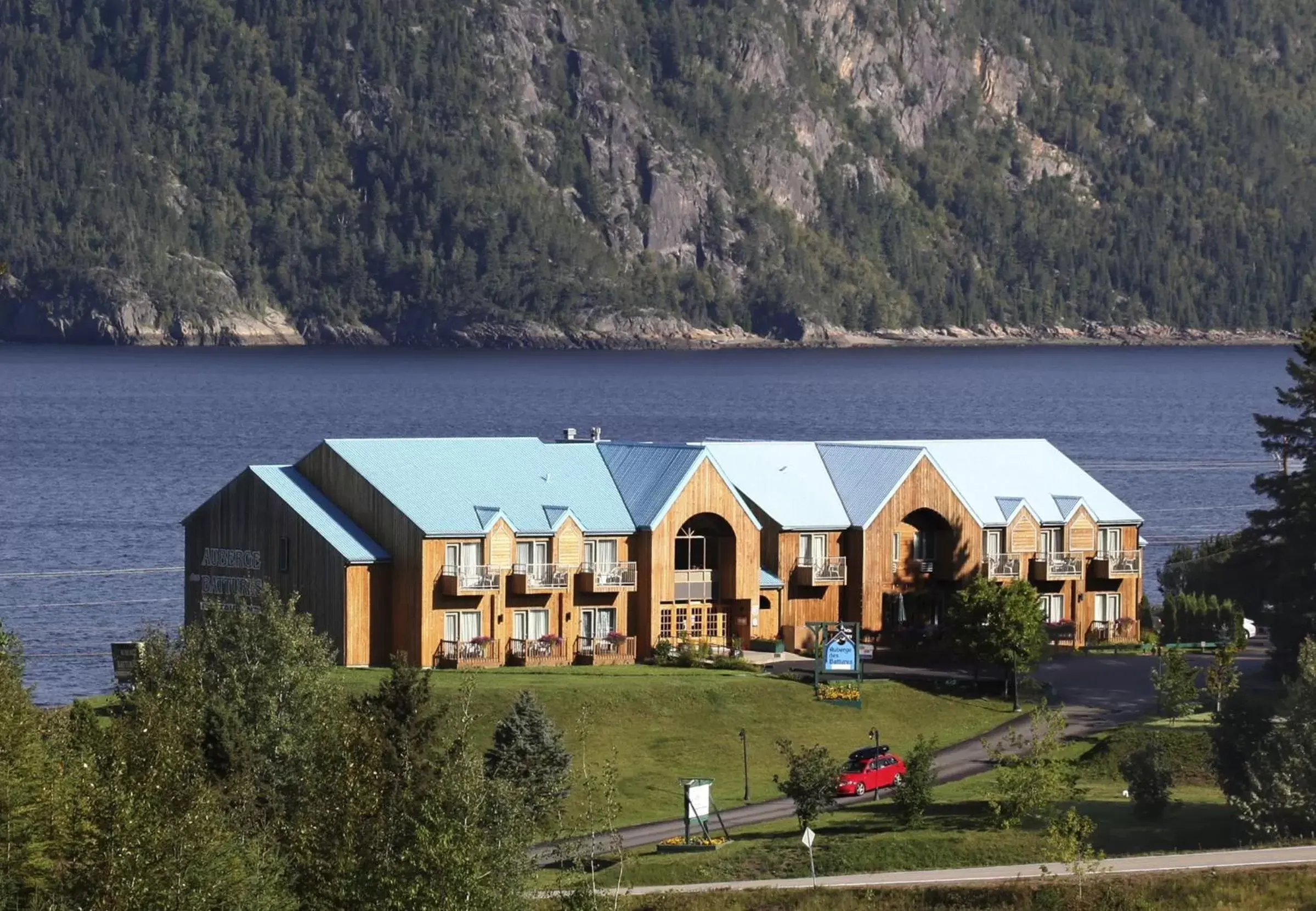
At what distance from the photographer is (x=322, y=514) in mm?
82250

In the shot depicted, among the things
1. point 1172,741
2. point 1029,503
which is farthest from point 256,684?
point 1029,503

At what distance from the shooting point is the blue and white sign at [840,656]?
7888 cm

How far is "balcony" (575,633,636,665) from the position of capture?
274 feet

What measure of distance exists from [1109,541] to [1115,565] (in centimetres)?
116

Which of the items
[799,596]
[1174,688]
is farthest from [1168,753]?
[799,596]

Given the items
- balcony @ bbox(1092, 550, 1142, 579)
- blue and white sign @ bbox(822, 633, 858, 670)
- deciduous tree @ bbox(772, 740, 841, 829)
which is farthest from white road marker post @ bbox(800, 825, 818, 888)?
balcony @ bbox(1092, 550, 1142, 579)

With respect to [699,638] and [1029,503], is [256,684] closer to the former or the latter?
[699,638]

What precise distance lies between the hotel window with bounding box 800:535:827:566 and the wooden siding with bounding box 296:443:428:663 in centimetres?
1502

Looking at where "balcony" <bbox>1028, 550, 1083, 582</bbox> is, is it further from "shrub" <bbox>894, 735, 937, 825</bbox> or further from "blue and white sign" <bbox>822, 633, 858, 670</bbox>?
"shrub" <bbox>894, 735, 937, 825</bbox>

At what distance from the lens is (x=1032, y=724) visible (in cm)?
6812

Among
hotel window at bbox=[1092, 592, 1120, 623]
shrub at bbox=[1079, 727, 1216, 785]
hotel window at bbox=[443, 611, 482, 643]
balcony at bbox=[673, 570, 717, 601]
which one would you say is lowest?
shrub at bbox=[1079, 727, 1216, 785]

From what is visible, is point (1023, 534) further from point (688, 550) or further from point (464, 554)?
point (464, 554)

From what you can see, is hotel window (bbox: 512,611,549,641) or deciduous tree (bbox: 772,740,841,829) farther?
hotel window (bbox: 512,611,549,641)

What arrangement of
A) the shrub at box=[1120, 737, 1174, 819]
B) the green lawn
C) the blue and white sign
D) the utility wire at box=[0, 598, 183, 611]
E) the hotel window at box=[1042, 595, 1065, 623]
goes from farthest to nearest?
the utility wire at box=[0, 598, 183, 611]
the hotel window at box=[1042, 595, 1065, 623]
the blue and white sign
the shrub at box=[1120, 737, 1174, 819]
the green lawn
